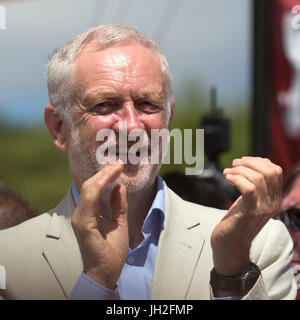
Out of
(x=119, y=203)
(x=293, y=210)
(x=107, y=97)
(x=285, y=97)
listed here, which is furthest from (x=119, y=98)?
(x=285, y=97)

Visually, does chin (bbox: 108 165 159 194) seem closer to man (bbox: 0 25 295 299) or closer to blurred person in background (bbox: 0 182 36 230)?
man (bbox: 0 25 295 299)

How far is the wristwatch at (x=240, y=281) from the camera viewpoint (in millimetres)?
1383

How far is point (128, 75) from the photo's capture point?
1544 millimetres

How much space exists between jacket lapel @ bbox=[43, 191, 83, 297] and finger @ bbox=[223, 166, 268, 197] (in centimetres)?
47

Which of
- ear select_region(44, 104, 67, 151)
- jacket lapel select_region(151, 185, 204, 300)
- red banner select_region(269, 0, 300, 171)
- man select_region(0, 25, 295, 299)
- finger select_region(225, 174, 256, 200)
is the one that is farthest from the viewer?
red banner select_region(269, 0, 300, 171)

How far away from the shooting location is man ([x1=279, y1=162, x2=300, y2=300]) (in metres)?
1.76

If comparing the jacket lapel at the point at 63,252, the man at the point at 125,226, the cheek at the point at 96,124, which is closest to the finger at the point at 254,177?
the man at the point at 125,226

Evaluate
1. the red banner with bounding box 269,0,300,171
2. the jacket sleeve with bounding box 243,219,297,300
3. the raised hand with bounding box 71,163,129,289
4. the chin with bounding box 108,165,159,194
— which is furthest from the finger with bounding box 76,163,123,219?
the red banner with bounding box 269,0,300,171

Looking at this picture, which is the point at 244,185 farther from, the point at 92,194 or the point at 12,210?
the point at 12,210

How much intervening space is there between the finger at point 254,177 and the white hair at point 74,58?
1.17 ft

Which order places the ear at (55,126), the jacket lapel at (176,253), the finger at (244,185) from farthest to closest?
the ear at (55,126), the jacket lapel at (176,253), the finger at (244,185)

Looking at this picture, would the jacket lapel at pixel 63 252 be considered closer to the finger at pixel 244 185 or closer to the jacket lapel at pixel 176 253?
the jacket lapel at pixel 176 253

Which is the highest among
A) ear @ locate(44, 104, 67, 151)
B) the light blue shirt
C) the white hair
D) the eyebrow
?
the white hair

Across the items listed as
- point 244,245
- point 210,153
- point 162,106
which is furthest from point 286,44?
point 244,245
